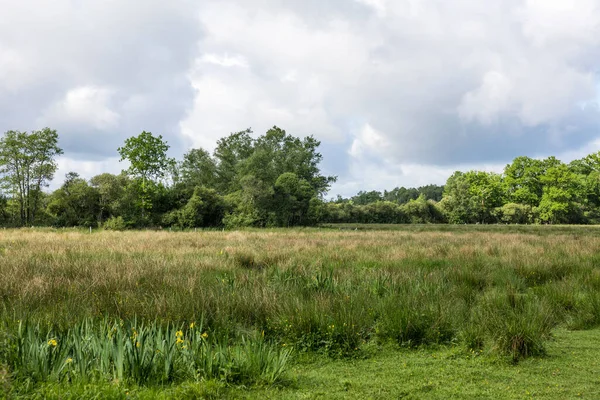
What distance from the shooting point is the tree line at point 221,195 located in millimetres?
35500

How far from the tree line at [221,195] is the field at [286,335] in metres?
28.1

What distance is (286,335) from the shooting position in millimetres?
5363

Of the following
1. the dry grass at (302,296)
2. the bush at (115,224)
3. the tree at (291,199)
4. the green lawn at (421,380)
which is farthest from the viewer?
the tree at (291,199)

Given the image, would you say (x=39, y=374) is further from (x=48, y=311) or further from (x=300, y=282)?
(x=300, y=282)

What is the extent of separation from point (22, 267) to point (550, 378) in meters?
10.0

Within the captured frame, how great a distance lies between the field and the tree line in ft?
92.3

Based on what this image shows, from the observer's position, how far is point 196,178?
191 feet

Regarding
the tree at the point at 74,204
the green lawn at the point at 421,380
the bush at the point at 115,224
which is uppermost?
the tree at the point at 74,204

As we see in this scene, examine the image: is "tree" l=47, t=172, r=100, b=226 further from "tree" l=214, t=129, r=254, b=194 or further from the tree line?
"tree" l=214, t=129, r=254, b=194

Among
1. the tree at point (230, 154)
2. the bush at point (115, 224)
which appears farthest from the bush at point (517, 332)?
the tree at point (230, 154)

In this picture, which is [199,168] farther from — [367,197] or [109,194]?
[367,197]

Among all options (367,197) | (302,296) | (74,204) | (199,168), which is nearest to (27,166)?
(74,204)

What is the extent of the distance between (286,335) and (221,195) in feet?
160

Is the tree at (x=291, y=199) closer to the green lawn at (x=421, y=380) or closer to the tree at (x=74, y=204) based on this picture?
the tree at (x=74, y=204)
